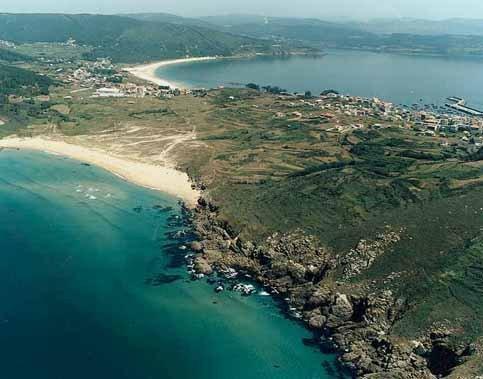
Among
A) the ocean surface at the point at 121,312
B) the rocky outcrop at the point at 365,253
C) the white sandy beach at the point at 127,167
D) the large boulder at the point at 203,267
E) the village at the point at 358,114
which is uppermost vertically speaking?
the village at the point at 358,114

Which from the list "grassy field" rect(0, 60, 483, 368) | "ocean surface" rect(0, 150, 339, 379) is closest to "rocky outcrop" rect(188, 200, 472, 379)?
"grassy field" rect(0, 60, 483, 368)

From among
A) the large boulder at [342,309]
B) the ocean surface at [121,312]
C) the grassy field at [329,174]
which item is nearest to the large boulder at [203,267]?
the ocean surface at [121,312]

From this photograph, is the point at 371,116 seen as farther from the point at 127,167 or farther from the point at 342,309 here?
the point at 342,309

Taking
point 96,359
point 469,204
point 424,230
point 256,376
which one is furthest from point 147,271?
point 469,204

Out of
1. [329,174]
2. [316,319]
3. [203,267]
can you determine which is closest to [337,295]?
[316,319]

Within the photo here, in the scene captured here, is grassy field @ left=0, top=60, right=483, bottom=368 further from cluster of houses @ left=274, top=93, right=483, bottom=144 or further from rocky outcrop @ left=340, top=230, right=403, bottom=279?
cluster of houses @ left=274, top=93, right=483, bottom=144

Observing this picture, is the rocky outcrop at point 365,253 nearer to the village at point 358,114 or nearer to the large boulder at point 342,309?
the large boulder at point 342,309
